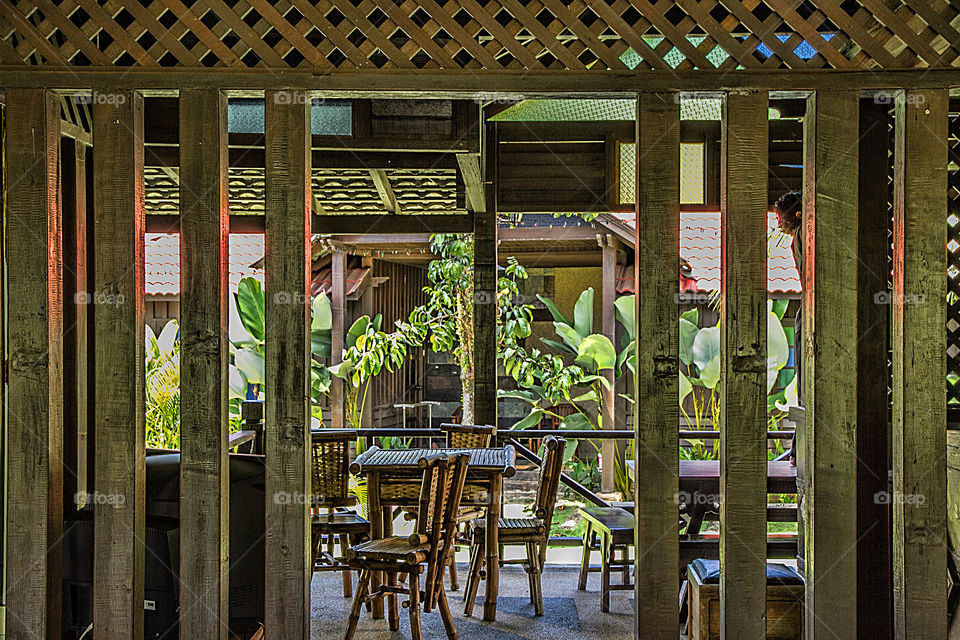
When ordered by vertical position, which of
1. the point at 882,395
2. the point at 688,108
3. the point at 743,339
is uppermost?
the point at 688,108

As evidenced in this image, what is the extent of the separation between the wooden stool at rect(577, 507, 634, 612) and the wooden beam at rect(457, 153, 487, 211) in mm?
2266

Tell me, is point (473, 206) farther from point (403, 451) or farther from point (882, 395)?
point (882, 395)

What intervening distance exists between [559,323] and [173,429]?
441 centimetres

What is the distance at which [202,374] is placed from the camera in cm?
295

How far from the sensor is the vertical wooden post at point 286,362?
9.59 feet

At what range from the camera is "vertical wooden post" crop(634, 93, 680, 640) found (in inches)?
114

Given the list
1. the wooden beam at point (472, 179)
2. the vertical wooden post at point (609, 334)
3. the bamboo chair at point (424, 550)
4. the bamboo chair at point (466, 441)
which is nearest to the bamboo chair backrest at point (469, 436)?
the bamboo chair at point (466, 441)

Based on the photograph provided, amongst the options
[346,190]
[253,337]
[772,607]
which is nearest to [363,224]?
[346,190]

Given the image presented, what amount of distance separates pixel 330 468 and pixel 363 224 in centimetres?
212

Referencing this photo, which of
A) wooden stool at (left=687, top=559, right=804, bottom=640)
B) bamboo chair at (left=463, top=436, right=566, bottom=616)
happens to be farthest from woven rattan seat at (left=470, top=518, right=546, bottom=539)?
wooden stool at (left=687, top=559, right=804, bottom=640)

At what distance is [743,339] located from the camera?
289 centimetres

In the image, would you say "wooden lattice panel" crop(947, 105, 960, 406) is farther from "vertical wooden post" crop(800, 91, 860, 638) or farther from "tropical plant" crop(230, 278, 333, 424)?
"tropical plant" crop(230, 278, 333, 424)

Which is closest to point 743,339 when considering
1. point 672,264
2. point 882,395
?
point 672,264

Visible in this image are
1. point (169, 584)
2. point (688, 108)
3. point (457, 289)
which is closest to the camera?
point (169, 584)
